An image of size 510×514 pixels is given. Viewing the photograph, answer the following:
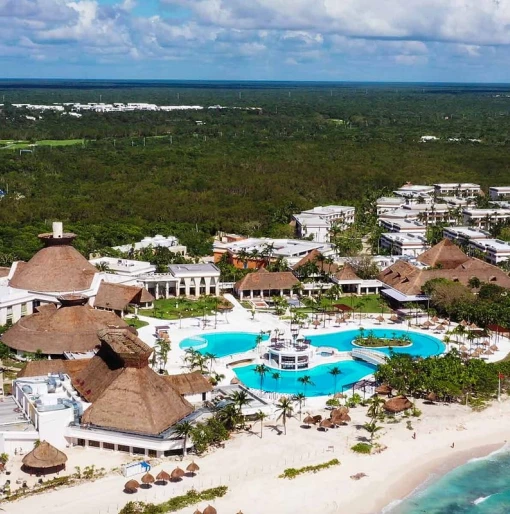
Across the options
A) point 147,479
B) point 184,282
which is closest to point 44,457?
point 147,479

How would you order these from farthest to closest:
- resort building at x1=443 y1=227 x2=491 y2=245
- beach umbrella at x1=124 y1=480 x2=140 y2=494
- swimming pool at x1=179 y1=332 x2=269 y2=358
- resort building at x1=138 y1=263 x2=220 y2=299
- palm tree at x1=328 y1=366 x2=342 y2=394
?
resort building at x1=443 y1=227 x2=491 y2=245 → resort building at x1=138 y1=263 x2=220 y2=299 → swimming pool at x1=179 y1=332 x2=269 y2=358 → palm tree at x1=328 y1=366 x2=342 y2=394 → beach umbrella at x1=124 y1=480 x2=140 y2=494

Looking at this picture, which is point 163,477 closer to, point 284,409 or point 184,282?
point 284,409

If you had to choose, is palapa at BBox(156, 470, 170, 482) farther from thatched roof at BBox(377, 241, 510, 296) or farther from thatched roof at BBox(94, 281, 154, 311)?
thatched roof at BBox(377, 241, 510, 296)

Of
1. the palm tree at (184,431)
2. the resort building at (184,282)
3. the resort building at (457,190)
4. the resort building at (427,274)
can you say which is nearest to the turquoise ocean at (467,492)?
the palm tree at (184,431)

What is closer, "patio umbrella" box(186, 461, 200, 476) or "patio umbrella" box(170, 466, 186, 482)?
"patio umbrella" box(170, 466, 186, 482)

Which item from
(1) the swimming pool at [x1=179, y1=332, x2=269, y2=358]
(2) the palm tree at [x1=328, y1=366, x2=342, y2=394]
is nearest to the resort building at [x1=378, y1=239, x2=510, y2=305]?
(1) the swimming pool at [x1=179, y1=332, x2=269, y2=358]

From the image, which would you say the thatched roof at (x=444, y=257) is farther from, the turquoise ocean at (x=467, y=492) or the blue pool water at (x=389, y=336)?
the turquoise ocean at (x=467, y=492)
